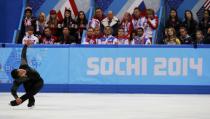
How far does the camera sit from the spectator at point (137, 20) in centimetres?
1839

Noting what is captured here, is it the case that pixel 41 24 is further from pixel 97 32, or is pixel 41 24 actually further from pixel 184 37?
pixel 184 37

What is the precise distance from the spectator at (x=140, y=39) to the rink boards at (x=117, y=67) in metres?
1.09

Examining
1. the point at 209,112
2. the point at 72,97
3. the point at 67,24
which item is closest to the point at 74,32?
the point at 67,24

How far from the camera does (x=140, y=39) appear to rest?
17.6 m

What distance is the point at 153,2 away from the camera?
67.1 ft

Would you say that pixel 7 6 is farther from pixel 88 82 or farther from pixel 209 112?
pixel 209 112

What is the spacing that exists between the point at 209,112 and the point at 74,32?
29.0 ft

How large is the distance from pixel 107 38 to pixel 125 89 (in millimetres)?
1943

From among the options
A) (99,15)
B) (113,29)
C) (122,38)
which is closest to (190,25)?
(122,38)

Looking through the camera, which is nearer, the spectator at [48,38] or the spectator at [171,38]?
the spectator at [171,38]

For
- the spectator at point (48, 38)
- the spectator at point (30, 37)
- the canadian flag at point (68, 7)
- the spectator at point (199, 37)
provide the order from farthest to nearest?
the canadian flag at point (68, 7)
the spectator at point (48, 38)
the spectator at point (30, 37)
the spectator at point (199, 37)

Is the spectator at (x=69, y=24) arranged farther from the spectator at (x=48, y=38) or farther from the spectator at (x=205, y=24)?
the spectator at (x=205, y=24)

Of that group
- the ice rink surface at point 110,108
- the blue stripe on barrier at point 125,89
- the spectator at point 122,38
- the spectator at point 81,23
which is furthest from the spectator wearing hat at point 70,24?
the ice rink surface at point 110,108

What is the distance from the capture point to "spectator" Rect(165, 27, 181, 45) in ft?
55.7
